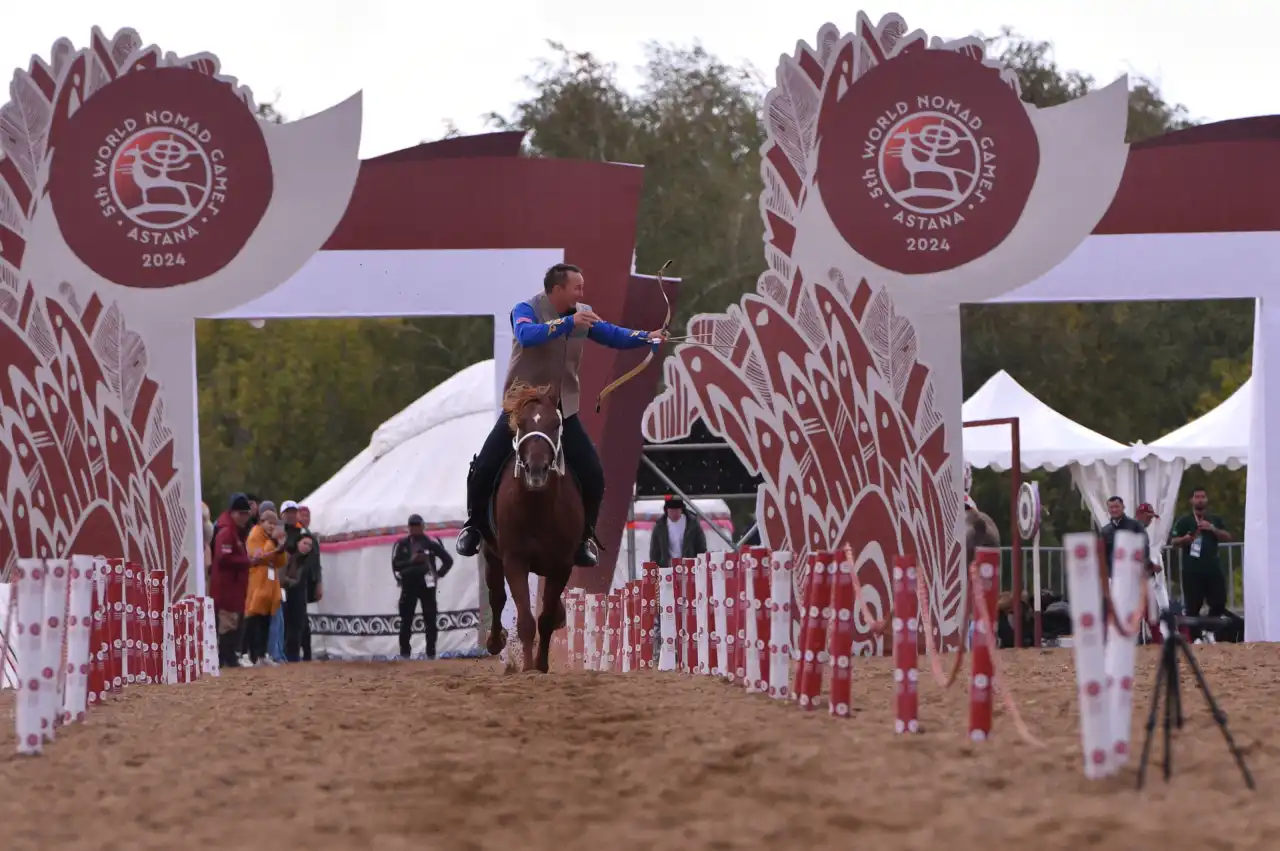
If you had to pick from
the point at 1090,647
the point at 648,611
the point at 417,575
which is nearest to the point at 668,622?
the point at 648,611

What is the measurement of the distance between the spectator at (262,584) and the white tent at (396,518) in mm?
4930

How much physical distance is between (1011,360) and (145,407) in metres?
32.0

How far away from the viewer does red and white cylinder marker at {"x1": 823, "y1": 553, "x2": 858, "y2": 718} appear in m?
10.1

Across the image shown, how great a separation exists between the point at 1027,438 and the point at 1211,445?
2.56 metres

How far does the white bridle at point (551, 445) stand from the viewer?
11.8 m

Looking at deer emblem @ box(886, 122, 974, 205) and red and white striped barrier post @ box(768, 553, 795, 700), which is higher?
deer emblem @ box(886, 122, 974, 205)

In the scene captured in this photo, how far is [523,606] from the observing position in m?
12.5

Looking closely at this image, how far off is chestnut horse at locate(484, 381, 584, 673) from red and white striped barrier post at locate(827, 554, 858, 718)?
2.24 m

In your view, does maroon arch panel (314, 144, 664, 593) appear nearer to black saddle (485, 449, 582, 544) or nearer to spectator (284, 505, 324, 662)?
spectator (284, 505, 324, 662)

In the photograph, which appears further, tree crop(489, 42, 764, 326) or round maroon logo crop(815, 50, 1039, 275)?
tree crop(489, 42, 764, 326)

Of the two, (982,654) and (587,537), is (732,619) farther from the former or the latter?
(982,654)

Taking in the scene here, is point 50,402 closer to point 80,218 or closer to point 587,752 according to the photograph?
Answer: point 80,218

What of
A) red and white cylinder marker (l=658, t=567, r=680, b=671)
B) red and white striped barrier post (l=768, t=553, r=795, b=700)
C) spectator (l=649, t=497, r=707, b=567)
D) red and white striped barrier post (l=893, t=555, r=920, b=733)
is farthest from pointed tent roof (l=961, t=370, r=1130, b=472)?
red and white striped barrier post (l=893, t=555, r=920, b=733)

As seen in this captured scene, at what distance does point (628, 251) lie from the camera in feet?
63.4
